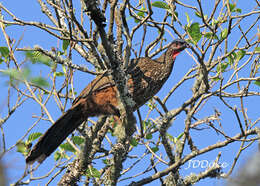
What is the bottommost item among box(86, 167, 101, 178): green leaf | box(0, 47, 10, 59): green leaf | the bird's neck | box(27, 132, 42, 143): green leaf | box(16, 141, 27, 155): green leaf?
box(86, 167, 101, 178): green leaf

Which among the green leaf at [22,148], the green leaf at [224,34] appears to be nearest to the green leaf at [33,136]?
the green leaf at [22,148]

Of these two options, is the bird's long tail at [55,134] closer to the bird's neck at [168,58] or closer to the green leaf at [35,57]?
the green leaf at [35,57]

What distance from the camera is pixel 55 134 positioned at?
3674 millimetres

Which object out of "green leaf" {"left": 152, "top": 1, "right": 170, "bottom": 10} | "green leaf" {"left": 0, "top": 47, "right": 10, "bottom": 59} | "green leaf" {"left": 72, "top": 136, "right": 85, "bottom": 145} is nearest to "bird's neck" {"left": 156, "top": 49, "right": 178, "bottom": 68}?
"green leaf" {"left": 152, "top": 1, "right": 170, "bottom": 10}

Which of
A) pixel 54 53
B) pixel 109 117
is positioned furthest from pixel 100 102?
pixel 54 53

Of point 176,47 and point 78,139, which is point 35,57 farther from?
point 176,47

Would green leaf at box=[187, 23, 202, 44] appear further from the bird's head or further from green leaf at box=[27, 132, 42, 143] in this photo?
green leaf at box=[27, 132, 42, 143]

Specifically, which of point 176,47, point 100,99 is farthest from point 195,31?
point 100,99

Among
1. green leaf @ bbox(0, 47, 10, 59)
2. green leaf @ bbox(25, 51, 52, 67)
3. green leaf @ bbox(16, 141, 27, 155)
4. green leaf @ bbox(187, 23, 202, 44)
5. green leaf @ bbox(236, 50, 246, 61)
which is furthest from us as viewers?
green leaf @ bbox(16, 141, 27, 155)

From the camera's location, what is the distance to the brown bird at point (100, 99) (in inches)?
144

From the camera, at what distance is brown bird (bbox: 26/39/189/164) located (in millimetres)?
3650

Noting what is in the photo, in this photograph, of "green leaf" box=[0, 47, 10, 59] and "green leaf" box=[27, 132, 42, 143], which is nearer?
"green leaf" box=[0, 47, 10, 59]

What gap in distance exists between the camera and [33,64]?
3.04m

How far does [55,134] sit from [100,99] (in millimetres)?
640
